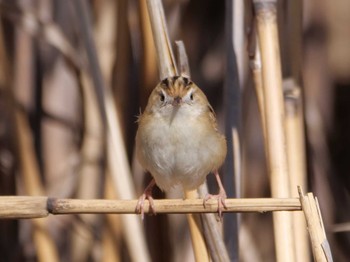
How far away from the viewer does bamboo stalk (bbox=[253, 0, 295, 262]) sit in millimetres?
1823

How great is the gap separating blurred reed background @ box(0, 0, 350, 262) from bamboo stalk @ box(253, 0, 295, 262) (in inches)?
20.1

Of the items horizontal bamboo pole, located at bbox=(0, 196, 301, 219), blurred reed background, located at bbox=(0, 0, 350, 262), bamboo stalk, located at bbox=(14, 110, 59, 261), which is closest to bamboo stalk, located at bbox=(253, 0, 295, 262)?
horizontal bamboo pole, located at bbox=(0, 196, 301, 219)

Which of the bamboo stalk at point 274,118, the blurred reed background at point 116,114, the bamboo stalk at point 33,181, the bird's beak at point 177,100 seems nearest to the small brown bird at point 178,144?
the bird's beak at point 177,100

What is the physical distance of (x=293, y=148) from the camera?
199 centimetres

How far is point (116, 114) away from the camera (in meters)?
2.35

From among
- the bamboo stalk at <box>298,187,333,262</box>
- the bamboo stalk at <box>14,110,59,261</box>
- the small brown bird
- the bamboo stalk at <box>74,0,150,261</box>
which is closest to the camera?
the bamboo stalk at <box>298,187,333,262</box>

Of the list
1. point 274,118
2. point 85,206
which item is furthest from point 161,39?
point 85,206

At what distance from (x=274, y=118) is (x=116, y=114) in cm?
66

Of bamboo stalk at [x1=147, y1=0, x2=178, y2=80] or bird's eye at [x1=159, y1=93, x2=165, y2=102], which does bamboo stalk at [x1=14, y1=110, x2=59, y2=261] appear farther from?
bamboo stalk at [x1=147, y1=0, x2=178, y2=80]

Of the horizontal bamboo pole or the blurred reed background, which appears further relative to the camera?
the blurred reed background

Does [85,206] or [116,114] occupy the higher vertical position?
[116,114]

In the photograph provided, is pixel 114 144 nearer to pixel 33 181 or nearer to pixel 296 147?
pixel 33 181

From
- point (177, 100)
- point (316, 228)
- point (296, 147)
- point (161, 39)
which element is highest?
point (161, 39)

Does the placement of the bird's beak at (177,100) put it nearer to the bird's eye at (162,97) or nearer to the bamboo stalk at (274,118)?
the bird's eye at (162,97)
